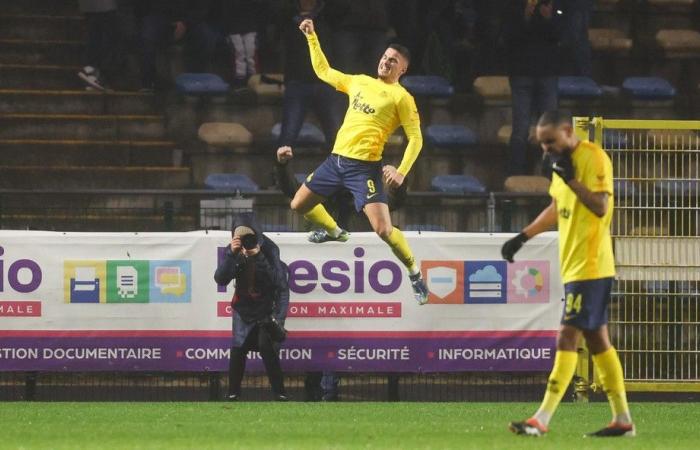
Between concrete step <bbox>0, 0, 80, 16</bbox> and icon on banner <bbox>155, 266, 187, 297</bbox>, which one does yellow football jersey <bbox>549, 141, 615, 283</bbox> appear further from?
concrete step <bbox>0, 0, 80, 16</bbox>

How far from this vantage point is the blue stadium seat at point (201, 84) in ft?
77.3

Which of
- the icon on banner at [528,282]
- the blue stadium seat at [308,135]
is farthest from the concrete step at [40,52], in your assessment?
the icon on banner at [528,282]

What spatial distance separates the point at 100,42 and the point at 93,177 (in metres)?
2.17

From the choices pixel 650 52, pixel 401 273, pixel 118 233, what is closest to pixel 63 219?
pixel 118 233

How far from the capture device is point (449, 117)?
80.3 ft

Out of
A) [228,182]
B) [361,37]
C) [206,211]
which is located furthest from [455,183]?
[206,211]

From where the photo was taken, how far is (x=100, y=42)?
78.0ft

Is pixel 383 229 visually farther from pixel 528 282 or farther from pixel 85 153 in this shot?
pixel 85 153

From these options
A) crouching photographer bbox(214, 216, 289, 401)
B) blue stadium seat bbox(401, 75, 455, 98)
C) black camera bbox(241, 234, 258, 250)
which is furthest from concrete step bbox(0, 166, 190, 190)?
black camera bbox(241, 234, 258, 250)

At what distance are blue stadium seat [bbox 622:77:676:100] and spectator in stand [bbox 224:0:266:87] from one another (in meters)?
5.57

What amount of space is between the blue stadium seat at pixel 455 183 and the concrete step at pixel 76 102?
411 centimetres

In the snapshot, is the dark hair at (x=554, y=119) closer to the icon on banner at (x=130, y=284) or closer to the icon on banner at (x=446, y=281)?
the icon on banner at (x=446, y=281)

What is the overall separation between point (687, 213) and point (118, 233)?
20.0ft

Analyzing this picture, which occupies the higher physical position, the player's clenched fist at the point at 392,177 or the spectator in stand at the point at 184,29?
the spectator in stand at the point at 184,29
